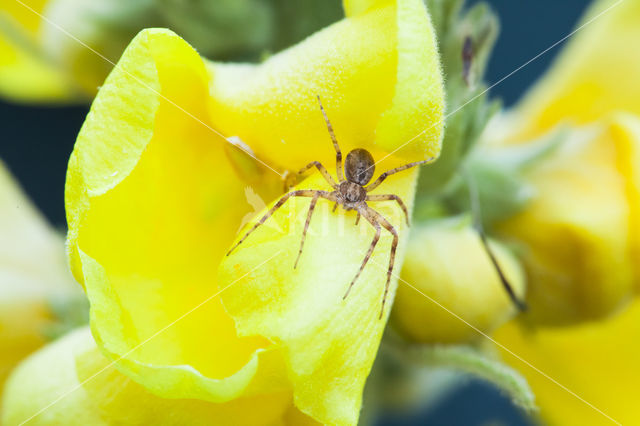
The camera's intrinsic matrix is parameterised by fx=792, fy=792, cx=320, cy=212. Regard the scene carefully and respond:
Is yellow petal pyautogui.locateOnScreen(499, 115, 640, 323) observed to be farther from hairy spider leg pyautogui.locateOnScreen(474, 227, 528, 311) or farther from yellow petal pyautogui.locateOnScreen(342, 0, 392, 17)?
yellow petal pyautogui.locateOnScreen(342, 0, 392, 17)

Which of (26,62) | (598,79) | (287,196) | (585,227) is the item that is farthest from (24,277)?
(598,79)

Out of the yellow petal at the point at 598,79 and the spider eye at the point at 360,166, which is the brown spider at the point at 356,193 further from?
the yellow petal at the point at 598,79

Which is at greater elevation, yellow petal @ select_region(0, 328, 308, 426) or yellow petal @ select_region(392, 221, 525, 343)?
yellow petal @ select_region(0, 328, 308, 426)

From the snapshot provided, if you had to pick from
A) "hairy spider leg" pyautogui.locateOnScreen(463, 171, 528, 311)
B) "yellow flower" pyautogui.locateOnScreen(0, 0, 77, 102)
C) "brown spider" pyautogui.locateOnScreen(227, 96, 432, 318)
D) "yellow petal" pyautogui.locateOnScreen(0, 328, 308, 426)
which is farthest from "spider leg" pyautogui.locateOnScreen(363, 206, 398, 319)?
"yellow flower" pyautogui.locateOnScreen(0, 0, 77, 102)

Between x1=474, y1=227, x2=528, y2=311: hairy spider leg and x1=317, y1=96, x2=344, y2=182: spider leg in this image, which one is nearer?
x1=317, y1=96, x2=344, y2=182: spider leg

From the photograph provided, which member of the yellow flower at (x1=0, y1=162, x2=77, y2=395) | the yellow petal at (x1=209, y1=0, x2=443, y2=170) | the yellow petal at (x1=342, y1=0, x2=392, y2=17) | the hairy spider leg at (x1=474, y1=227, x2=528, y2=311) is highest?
the yellow petal at (x1=342, y1=0, x2=392, y2=17)

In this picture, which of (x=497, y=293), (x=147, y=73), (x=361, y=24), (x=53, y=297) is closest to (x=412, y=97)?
(x=361, y=24)

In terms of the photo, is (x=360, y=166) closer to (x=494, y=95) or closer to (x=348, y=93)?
(x=348, y=93)

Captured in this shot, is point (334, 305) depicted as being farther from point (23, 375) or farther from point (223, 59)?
point (223, 59)

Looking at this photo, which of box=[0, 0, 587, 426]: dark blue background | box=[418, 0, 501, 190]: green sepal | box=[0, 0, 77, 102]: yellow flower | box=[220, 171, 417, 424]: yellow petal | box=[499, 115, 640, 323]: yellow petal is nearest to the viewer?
box=[220, 171, 417, 424]: yellow petal
